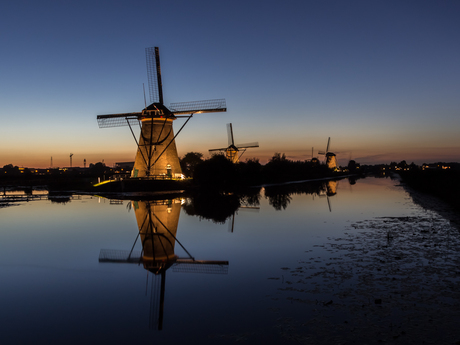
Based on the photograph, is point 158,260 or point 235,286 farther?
point 158,260

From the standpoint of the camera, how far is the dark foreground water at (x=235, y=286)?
5469 mm

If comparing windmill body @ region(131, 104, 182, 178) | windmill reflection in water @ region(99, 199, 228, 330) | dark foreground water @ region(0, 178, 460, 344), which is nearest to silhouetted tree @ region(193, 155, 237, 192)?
windmill body @ region(131, 104, 182, 178)

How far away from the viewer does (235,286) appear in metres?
7.75

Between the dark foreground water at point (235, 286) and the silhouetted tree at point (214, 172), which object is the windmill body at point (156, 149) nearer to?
the silhouetted tree at point (214, 172)

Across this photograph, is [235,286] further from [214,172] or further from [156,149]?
[214,172]

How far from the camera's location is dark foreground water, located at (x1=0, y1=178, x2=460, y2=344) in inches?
215

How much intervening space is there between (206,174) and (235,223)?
29370 mm

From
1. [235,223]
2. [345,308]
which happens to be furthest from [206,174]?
[345,308]

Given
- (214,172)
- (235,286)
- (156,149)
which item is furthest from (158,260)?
(214,172)

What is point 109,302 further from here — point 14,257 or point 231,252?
point 14,257

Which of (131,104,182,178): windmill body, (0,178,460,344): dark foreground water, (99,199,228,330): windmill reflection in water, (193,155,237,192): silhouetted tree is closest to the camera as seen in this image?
(0,178,460,344): dark foreground water

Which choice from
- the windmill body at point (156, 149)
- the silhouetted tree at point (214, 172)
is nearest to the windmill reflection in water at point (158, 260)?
the windmill body at point (156, 149)

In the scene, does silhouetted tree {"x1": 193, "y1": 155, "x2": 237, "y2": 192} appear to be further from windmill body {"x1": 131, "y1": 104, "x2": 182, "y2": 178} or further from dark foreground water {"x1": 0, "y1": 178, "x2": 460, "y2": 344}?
dark foreground water {"x1": 0, "y1": 178, "x2": 460, "y2": 344}

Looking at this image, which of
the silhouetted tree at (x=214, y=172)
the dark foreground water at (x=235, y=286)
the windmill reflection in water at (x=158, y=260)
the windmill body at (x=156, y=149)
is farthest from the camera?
the silhouetted tree at (x=214, y=172)
